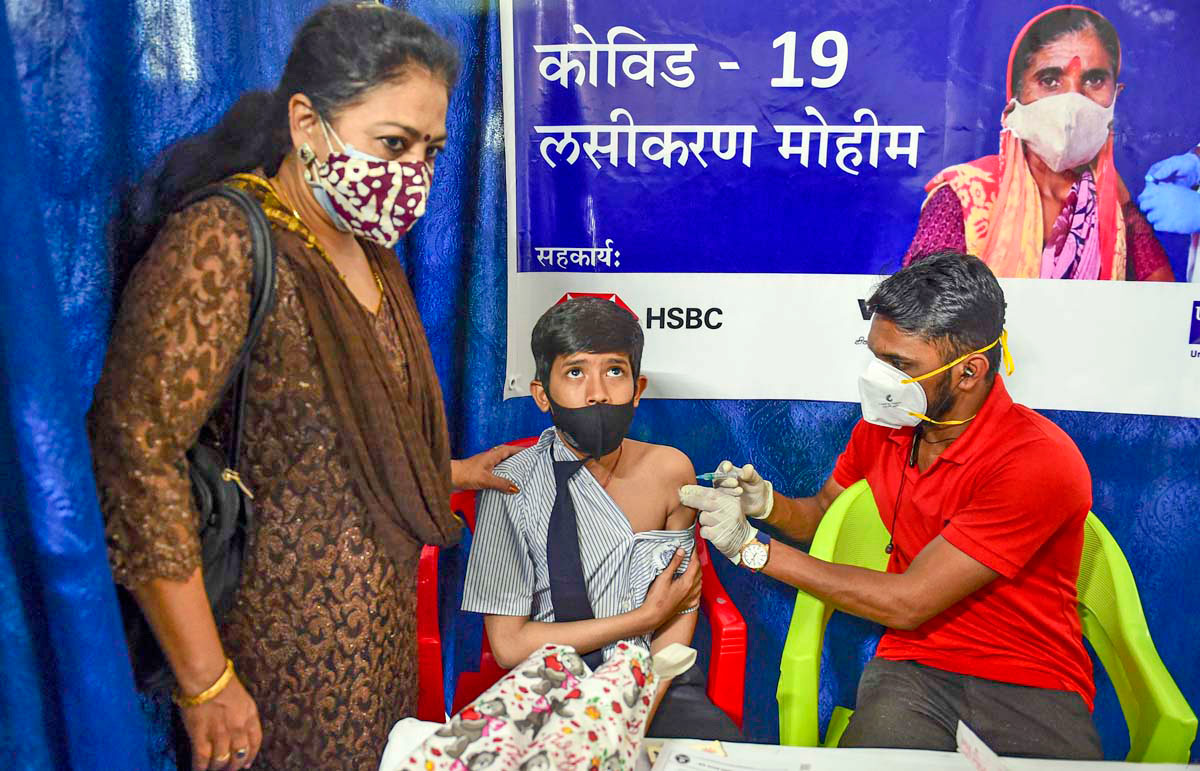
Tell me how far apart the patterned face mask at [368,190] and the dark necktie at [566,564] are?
2.47 ft

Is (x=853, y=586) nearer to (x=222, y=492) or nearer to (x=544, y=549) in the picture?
(x=544, y=549)

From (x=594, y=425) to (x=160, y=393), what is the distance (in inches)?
36.6

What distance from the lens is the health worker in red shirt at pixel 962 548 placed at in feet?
6.41

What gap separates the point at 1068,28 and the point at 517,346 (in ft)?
4.92

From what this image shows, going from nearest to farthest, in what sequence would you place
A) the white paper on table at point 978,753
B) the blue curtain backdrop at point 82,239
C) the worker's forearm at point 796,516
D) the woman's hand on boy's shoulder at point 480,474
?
the blue curtain backdrop at point 82,239 < the white paper on table at point 978,753 < the woman's hand on boy's shoulder at point 480,474 < the worker's forearm at point 796,516

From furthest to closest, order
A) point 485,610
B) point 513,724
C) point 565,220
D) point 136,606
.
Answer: point 565,220
point 485,610
point 136,606
point 513,724

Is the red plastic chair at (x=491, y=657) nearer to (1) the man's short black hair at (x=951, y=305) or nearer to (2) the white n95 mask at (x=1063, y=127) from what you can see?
(1) the man's short black hair at (x=951, y=305)

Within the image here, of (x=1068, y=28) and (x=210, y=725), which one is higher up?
(x=1068, y=28)

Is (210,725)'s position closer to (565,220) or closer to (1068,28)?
(565,220)

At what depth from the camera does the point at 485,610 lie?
1979 millimetres

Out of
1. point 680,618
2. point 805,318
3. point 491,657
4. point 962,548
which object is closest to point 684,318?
point 805,318

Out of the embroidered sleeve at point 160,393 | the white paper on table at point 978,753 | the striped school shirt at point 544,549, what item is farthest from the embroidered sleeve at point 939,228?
the embroidered sleeve at point 160,393

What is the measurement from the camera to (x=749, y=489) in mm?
2168

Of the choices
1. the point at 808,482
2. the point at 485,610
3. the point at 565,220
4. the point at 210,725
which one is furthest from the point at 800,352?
the point at 210,725
